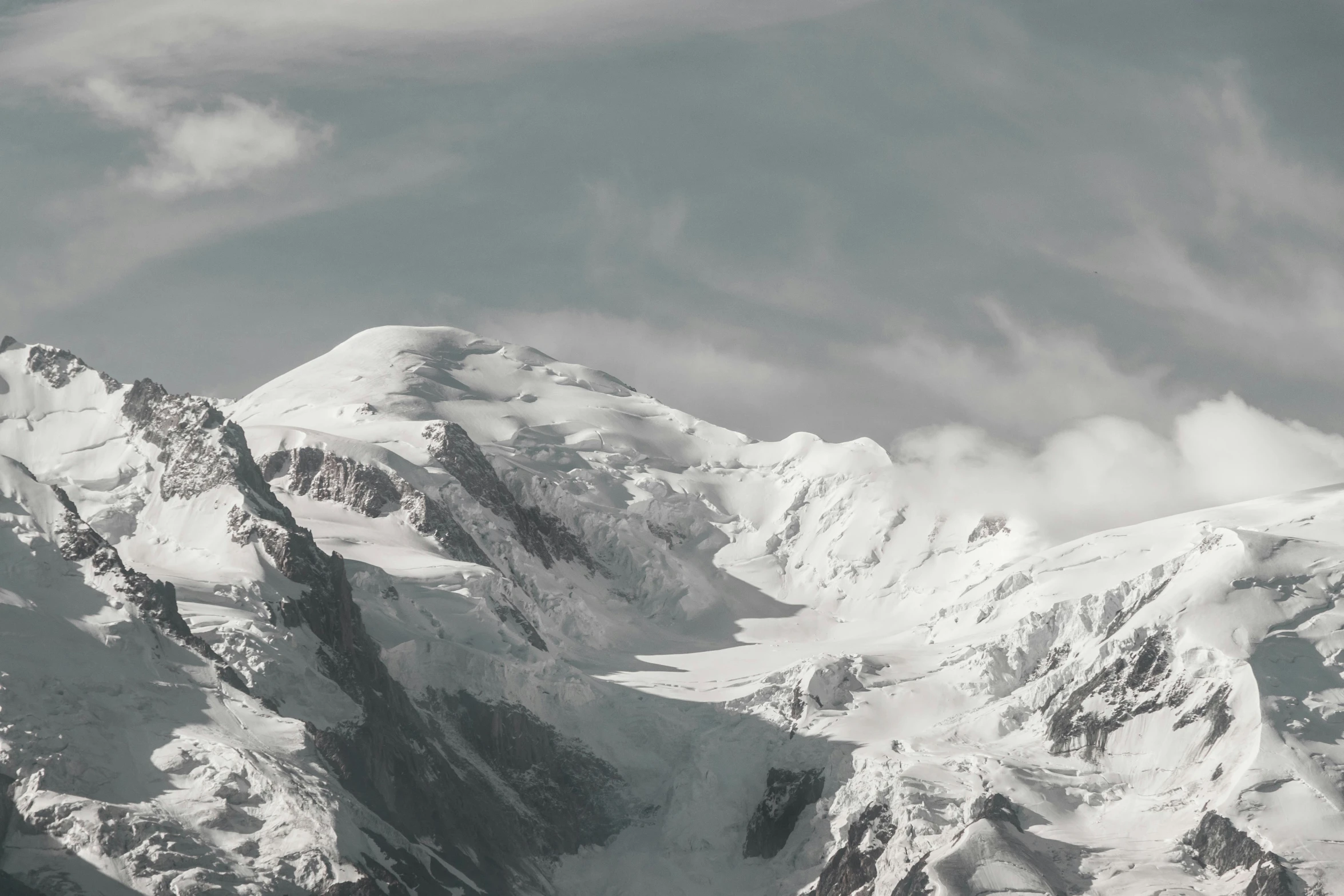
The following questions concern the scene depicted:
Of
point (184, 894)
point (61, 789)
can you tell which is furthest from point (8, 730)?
point (184, 894)

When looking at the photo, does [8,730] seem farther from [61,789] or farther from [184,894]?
[184,894]

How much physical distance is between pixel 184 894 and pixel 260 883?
9.33 metres

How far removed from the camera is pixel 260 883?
19638 centimetres

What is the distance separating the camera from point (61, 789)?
643ft

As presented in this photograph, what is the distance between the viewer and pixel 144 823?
194375 mm

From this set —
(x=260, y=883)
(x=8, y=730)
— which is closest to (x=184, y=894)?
(x=260, y=883)

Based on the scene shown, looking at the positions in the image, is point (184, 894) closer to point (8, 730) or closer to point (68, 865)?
point (68, 865)

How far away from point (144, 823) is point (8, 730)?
17.6 meters

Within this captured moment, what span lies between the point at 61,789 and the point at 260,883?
21956 millimetres

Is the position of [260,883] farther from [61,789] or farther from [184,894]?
[61,789]

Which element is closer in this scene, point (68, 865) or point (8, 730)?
point (68, 865)

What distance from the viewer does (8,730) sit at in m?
198

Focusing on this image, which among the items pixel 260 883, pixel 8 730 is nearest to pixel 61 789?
pixel 8 730

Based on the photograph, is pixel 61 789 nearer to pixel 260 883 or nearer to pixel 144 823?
pixel 144 823
